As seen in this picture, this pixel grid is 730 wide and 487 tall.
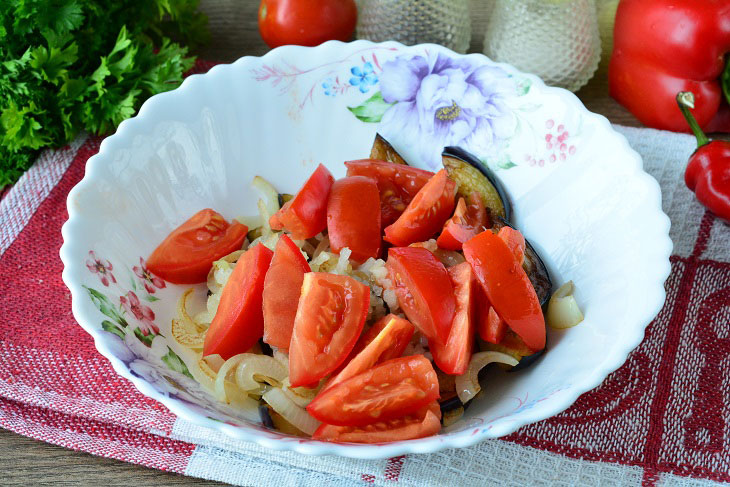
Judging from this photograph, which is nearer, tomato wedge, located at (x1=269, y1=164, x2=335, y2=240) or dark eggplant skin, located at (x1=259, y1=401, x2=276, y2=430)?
dark eggplant skin, located at (x1=259, y1=401, x2=276, y2=430)

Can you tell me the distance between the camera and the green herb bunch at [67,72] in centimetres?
242

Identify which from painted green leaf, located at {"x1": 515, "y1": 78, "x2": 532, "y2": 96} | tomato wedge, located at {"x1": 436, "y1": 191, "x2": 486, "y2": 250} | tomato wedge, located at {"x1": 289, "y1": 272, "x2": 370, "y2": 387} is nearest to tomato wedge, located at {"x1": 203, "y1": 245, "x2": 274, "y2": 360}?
tomato wedge, located at {"x1": 289, "y1": 272, "x2": 370, "y2": 387}

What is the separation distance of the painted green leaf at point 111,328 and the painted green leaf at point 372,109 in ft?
3.52

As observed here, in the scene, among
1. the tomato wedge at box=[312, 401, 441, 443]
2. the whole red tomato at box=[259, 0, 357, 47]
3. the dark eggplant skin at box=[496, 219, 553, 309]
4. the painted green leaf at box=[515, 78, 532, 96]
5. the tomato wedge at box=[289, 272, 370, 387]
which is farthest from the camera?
the whole red tomato at box=[259, 0, 357, 47]

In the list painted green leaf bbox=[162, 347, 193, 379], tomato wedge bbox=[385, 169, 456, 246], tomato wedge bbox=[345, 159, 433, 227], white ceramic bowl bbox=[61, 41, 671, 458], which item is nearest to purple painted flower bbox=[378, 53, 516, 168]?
white ceramic bowl bbox=[61, 41, 671, 458]

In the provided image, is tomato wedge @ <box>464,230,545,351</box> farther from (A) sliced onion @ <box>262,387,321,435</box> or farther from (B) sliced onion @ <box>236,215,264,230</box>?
(B) sliced onion @ <box>236,215,264,230</box>

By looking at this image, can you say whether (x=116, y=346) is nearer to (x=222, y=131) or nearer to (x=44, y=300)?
(x=44, y=300)

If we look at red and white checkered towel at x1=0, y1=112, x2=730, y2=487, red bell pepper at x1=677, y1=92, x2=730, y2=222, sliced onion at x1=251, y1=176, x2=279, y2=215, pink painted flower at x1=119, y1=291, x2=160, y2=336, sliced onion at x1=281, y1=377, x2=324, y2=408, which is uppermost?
pink painted flower at x1=119, y1=291, x2=160, y2=336

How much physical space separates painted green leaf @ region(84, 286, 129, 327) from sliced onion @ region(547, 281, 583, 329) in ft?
3.43

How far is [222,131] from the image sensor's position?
88.2 inches

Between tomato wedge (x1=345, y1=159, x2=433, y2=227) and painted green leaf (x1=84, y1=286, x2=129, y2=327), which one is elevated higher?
painted green leaf (x1=84, y1=286, x2=129, y2=327)

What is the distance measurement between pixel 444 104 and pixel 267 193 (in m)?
0.63

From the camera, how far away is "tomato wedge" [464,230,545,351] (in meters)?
1.63

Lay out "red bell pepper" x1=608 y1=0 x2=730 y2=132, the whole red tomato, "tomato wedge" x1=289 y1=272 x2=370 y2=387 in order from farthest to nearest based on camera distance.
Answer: the whole red tomato → "red bell pepper" x1=608 y1=0 x2=730 y2=132 → "tomato wedge" x1=289 y1=272 x2=370 y2=387
